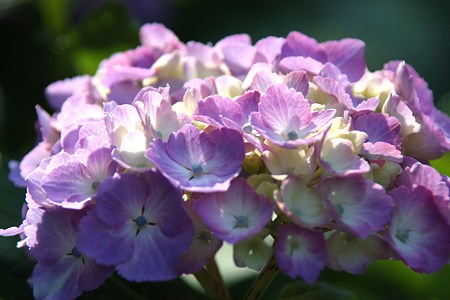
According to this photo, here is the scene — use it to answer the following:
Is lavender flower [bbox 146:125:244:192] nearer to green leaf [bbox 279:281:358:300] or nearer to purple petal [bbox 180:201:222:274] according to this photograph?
purple petal [bbox 180:201:222:274]

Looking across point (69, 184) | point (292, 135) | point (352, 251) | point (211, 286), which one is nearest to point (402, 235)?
point (352, 251)

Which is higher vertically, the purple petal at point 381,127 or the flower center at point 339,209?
the purple petal at point 381,127

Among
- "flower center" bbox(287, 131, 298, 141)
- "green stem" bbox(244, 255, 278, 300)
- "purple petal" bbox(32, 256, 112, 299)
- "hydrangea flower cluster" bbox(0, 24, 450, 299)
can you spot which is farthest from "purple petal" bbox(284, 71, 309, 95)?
"purple petal" bbox(32, 256, 112, 299)

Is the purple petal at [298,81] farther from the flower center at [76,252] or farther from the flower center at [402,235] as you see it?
the flower center at [76,252]

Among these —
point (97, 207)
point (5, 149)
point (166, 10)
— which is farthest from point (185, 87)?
point (166, 10)

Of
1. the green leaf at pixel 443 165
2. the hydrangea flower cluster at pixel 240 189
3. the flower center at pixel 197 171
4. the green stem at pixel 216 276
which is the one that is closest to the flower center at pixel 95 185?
the hydrangea flower cluster at pixel 240 189
